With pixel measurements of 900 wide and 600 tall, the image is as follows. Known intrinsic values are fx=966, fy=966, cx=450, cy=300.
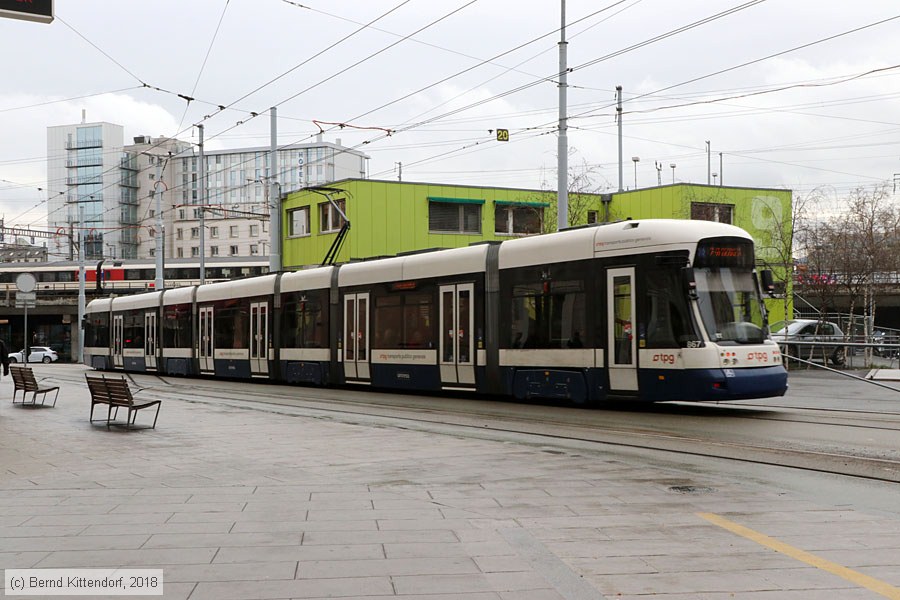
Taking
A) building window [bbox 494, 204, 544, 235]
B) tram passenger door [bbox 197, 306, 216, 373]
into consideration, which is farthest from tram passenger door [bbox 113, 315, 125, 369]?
building window [bbox 494, 204, 544, 235]

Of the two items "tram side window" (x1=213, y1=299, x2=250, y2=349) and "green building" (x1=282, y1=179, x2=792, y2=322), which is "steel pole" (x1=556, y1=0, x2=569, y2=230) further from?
"green building" (x1=282, y1=179, x2=792, y2=322)

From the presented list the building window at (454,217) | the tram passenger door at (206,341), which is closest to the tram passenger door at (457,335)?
the tram passenger door at (206,341)

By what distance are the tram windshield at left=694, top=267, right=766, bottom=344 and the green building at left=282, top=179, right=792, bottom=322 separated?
80.6 feet

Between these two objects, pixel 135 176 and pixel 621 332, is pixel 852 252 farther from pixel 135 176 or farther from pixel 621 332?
pixel 135 176

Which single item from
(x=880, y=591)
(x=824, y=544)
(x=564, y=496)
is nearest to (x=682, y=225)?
(x=564, y=496)

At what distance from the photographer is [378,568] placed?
18.1 feet

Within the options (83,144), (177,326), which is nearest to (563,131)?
(177,326)

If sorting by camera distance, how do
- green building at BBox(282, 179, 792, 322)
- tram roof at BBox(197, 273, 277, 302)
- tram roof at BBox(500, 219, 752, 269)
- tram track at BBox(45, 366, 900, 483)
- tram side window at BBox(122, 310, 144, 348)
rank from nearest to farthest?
tram track at BBox(45, 366, 900, 483) < tram roof at BBox(500, 219, 752, 269) < tram roof at BBox(197, 273, 277, 302) < tram side window at BBox(122, 310, 144, 348) < green building at BBox(282, 179, 792, 322)

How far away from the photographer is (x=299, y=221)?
44.6 meters

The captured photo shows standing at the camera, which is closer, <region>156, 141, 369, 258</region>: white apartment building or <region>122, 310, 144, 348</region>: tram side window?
<region>122, 310, 144, 348</region>: tram side window

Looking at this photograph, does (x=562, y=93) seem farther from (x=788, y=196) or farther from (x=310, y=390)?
(x=788, y=196)

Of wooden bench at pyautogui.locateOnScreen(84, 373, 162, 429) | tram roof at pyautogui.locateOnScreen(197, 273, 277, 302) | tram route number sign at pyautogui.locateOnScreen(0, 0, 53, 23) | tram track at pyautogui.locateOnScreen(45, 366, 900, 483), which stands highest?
tram route number sign at pyautogui.locateOnScreen(0, 0, 53, 23)

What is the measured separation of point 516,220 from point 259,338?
19.2 m

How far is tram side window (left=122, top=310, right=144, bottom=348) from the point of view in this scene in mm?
35656
